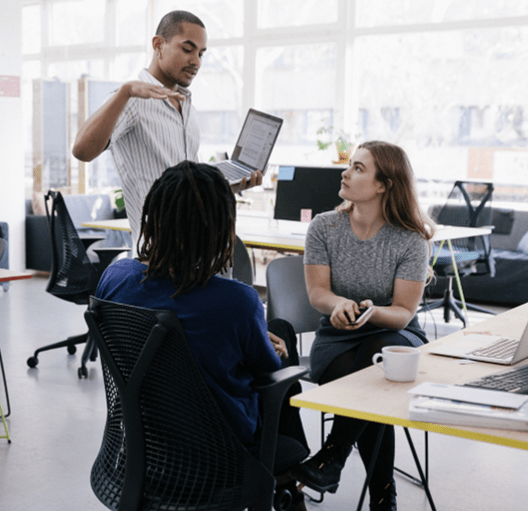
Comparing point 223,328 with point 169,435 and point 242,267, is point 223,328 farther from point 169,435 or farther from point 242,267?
point 242,267

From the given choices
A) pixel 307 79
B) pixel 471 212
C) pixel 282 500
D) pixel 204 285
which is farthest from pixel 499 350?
pixel 307 79

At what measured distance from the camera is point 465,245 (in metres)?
5.50

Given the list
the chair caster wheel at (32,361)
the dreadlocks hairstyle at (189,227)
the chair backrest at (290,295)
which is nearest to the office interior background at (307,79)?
the chair caster wheel at (32,361)

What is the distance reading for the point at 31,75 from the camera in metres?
9.41

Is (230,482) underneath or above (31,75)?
underneath

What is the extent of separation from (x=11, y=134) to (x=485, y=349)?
5851mm

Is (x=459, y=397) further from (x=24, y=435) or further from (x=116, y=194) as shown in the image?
(x=116, y=194)

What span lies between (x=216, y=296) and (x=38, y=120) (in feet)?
23.0

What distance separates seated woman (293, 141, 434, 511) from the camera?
2244mm

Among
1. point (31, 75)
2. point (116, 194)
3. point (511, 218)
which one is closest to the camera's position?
point (511, 218)

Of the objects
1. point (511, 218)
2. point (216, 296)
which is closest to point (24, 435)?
point (216, 296)

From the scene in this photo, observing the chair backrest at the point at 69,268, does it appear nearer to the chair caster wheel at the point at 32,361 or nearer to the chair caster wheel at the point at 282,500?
the chair caster wheel at the point at 32,361

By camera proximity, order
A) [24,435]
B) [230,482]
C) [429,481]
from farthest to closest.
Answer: [24,435] → [429,481] → [230,482]

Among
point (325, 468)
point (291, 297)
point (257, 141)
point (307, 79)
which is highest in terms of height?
point (307, 79)
